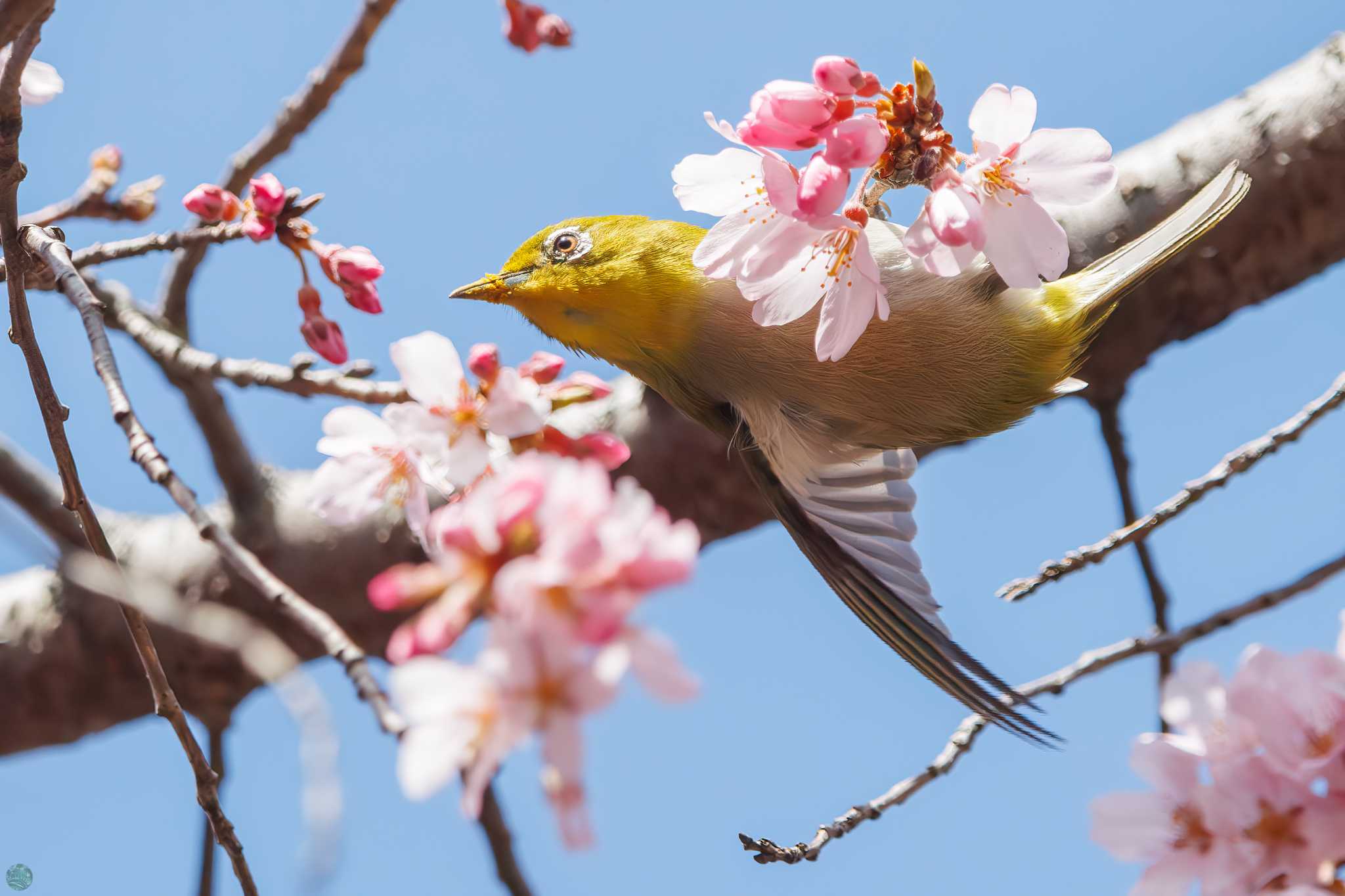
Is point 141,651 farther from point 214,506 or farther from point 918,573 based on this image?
point 214,506

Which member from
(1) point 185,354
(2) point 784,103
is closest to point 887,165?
(2) point 784,103

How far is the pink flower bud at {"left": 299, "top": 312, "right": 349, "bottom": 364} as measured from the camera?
1901mm

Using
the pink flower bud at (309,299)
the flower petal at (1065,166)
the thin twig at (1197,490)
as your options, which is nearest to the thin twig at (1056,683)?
the thin twig at (1197,490)

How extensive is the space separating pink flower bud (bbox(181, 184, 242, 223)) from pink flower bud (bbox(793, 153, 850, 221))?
3.08 feet

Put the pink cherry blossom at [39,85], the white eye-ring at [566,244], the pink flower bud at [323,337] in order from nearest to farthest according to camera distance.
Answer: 1. the pink flower bud at [323,337]
2. the pink cherry blossom at [39,85]
3. the white eye-ring at [566,244]

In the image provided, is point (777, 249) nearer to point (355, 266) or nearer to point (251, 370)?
point (355, 266)

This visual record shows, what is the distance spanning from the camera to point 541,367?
5.71 feet

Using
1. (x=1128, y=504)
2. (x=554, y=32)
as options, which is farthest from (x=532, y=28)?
(x=1128, y=504)

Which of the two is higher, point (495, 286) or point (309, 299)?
point (495, 286)

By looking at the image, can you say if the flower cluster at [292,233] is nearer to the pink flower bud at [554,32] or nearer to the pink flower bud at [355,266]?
the pink flower bud at [355,266]

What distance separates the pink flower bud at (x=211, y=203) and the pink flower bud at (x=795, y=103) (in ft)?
2.86

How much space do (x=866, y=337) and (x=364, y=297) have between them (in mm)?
1228

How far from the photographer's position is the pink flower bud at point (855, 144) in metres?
1.51

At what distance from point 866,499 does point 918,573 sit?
0.27m
